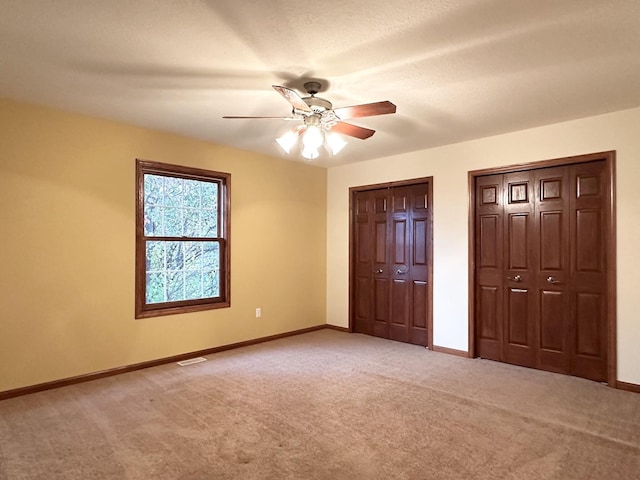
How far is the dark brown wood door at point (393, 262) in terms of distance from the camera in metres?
5.00

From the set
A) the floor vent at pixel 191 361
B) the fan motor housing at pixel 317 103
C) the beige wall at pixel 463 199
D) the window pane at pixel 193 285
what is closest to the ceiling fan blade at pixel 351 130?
the fan motor housing at pixel 317 103

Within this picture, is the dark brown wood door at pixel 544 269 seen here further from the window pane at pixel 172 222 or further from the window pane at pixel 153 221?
the window pane at pixel 153 221

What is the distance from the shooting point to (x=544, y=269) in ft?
13.2

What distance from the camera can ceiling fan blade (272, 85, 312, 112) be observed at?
2.39 m

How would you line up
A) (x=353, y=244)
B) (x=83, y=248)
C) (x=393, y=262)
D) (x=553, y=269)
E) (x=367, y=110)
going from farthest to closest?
(x=353, y=244)
(x=393, y=262)
(x=553, y=269)
(x=83, y=248)
(x=367, y=110)

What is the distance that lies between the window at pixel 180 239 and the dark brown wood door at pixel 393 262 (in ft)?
6.50

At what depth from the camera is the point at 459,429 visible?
8.92 feet

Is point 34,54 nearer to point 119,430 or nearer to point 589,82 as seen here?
point 119,430

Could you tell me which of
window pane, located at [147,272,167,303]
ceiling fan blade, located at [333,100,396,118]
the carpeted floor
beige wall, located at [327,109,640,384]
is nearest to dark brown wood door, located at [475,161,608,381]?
beige wall, located at [327,109,640,384]

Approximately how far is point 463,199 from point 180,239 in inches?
127

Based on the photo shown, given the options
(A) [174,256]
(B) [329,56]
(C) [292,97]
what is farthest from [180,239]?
(B) [329,56]

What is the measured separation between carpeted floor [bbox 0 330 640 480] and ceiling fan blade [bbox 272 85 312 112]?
221cm

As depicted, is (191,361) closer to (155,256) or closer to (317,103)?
(155,256)

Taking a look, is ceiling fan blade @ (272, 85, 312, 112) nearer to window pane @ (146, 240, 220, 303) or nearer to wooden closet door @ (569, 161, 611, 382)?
window pane @ (146, 240, 220, 303)
